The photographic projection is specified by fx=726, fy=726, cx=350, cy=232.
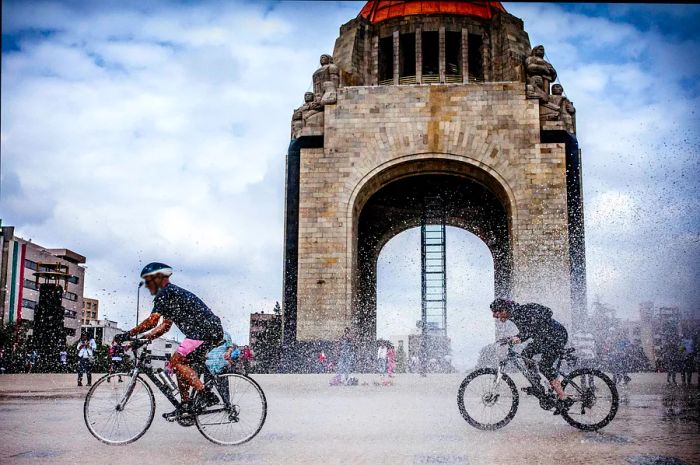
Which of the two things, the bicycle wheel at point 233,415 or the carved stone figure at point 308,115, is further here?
the carved stone figure at point 308,115

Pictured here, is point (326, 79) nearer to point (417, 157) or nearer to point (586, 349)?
point (417, 157)

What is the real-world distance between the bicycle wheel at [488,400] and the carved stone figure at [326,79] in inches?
679

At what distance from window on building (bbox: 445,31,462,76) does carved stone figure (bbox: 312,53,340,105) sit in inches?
184

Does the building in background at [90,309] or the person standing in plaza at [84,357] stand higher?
the building in background at [90,309]

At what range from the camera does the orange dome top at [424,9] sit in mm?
27062

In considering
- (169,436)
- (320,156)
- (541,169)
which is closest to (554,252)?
(541,169)

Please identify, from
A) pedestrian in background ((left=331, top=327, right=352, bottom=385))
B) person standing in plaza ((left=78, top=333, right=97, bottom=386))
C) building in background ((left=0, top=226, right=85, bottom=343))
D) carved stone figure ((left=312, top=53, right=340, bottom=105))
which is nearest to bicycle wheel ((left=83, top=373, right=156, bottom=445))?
pedestrian in background ((left=331, top=327, right=352, bottom=385))

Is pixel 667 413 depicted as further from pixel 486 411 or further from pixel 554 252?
pixel 554 252

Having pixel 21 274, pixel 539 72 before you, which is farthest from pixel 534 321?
pixel 21 274

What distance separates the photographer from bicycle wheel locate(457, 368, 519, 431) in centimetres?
688

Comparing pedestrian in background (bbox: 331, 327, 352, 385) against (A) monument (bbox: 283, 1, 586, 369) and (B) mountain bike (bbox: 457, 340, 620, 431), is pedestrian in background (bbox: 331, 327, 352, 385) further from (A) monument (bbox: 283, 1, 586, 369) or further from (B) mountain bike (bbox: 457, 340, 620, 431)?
(B) mountain bike (bbox: 457, 340, 620, 431)

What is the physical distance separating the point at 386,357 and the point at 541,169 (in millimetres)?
7345

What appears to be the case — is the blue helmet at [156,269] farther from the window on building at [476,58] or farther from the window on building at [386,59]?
the window on building at [476,58]

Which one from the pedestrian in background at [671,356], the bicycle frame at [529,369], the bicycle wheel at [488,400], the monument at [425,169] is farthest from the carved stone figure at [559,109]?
the bicycle wheel at [488,400]
